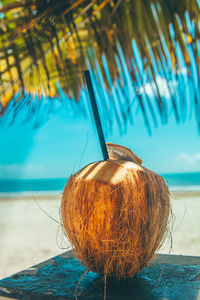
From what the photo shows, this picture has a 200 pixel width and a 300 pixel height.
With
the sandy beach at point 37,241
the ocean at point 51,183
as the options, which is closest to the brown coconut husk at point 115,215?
the sandy beach at point 37,241

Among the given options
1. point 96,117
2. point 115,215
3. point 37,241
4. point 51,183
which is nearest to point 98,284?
point 115,215

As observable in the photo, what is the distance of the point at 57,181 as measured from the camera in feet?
70.1

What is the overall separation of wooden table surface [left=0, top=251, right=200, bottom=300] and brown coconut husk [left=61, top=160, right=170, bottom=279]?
90 millimetres

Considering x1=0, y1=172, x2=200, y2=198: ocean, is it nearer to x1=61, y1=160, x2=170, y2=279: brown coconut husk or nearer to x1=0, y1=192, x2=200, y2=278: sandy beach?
x1=0, y1=192, x2=200, y2=278: sandy beach

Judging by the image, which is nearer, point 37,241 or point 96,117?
point 96,117

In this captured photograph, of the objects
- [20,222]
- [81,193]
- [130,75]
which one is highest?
[130,75]

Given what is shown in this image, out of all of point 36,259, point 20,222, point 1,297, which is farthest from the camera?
point 20,222

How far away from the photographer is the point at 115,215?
144cm

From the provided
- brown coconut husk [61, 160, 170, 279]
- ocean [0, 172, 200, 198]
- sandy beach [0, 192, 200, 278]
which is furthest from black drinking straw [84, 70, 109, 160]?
ocean [0, 172, 200, 198]

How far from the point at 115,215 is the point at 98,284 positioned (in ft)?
Answer: 1.40

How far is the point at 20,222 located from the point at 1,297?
3.97 meters

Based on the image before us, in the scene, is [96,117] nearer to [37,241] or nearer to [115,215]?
[115,215]

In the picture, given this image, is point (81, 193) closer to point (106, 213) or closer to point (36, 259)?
point (106, 213)

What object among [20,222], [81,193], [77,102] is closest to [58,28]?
[77,102]
